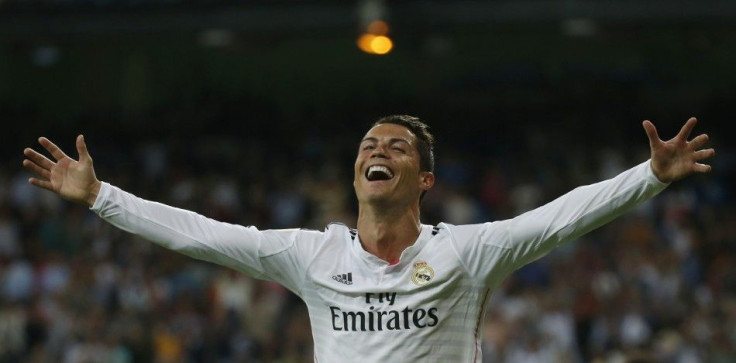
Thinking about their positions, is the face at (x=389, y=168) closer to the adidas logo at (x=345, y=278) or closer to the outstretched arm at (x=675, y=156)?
the adidas logo at (x=345, y=278)

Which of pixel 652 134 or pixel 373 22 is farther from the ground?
pixel 373 22

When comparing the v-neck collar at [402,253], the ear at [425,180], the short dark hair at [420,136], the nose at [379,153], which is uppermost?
the short dark hair at [420,136]

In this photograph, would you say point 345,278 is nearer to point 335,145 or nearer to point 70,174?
point 70,174

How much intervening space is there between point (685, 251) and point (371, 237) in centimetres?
924

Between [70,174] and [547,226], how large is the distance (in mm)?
2087

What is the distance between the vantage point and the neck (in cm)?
587

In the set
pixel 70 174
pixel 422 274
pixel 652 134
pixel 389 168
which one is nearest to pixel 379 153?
pixel 389 168

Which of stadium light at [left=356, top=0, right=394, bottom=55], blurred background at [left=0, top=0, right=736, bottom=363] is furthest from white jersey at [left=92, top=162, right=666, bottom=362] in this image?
stadium light at [left=356, top=0, right=394, bottom=55]

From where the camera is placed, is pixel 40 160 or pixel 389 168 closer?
pixel 40 160

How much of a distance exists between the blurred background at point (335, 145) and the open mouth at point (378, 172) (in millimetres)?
5760

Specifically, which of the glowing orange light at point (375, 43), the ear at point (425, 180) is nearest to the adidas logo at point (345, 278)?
the ear at point (425, 180)

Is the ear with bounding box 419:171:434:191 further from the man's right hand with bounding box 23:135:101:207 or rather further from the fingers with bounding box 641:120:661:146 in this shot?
the man's right hand with bounding box 23:135:101:207

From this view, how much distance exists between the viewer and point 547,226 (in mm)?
5496

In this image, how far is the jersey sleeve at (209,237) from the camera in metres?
5.72
